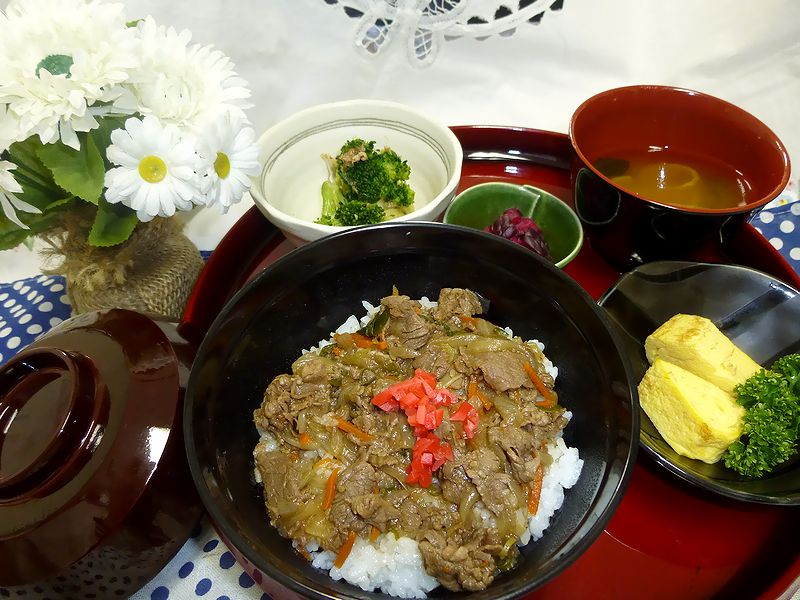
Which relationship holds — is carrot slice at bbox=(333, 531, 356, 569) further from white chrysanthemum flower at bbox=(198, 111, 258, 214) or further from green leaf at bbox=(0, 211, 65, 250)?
green leaf at bbox=(0, 211, 65, 250)

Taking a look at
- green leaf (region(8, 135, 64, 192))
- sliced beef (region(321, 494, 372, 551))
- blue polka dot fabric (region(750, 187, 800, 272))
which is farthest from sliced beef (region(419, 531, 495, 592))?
blue polka dot fabric (region(750, 187, 800, 272))

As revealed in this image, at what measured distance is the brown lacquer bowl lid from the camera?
62.1 inches

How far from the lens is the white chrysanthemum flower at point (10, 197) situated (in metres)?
1.66

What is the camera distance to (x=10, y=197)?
1.76 meters

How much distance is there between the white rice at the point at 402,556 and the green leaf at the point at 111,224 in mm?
1211

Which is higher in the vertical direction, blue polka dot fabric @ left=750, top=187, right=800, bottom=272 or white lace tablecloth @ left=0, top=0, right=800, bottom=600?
white lace tablecloth @ left=0, top=0, right=800, bottom=600

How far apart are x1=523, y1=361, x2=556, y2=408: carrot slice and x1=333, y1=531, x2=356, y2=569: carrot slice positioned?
0.75 m

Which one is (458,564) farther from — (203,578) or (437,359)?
(203,578)

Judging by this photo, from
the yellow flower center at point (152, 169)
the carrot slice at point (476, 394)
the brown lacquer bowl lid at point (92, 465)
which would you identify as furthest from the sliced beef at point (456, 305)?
the yellow flower center at point (152, 169)

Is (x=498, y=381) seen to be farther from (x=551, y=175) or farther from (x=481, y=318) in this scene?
(x=551, y=175)

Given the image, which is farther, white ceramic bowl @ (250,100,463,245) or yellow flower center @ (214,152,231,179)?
white ceramic bowl @ (250,100,463,245)

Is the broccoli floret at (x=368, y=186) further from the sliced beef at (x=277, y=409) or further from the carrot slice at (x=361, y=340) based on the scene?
the sliced beef at (x=277, y=409)

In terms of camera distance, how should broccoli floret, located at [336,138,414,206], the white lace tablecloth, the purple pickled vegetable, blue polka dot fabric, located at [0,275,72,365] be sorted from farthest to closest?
the white lace tablecloth, blue polka dot fabric, located at [0,275,72,365], broccoli floret, located at [336,138,414,206], the purple pickled vegetable

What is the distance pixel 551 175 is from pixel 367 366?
1.55m
